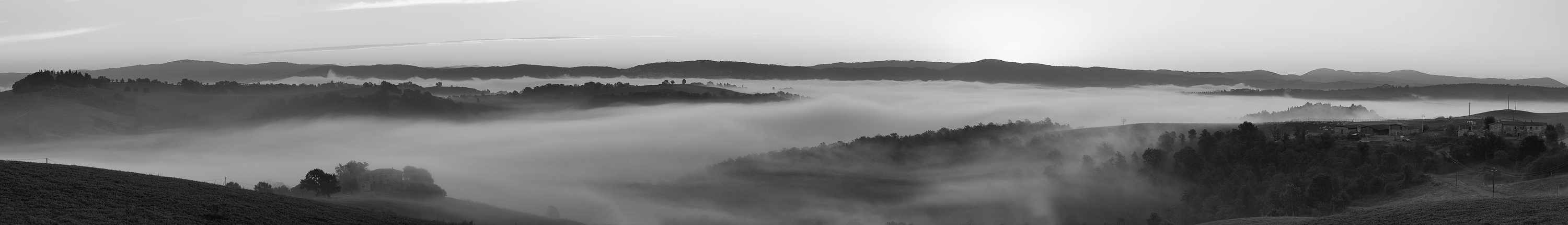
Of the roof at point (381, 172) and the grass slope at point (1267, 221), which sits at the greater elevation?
the grass slope at point (1267, 221)

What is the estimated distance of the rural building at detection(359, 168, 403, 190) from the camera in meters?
94.6

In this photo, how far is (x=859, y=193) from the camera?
364ft

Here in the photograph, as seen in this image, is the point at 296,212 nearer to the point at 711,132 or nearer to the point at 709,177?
the point at 709,177

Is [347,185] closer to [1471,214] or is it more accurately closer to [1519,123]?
[1471,214]

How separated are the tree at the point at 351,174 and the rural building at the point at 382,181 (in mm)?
538

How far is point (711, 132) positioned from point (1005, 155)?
8898cm

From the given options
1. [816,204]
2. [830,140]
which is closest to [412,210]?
[816,204]

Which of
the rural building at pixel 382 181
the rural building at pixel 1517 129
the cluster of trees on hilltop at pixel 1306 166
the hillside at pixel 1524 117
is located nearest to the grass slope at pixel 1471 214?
the cluster of trees on hilltop at pixel 1306 166

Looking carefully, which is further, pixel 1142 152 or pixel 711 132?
pixel 711 132

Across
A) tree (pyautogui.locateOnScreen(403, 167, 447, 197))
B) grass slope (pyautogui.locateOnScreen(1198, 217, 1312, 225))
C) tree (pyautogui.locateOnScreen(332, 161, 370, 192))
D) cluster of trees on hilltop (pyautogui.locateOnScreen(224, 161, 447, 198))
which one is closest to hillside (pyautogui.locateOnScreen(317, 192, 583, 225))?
cluster of trees on hilltop (pyautogui.locateOnScreen(224, 161, 447, 198))

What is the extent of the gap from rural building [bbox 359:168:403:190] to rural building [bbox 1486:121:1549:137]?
109 metres

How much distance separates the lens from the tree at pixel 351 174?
95562 mm

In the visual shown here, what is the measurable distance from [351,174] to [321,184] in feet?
67.1

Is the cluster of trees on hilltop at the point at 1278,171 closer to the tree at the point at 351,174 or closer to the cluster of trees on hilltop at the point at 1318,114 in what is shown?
the cluster of trees on hilltop at the point at 1318,114
